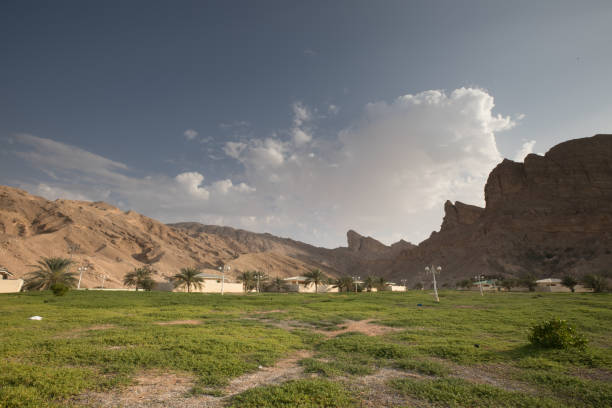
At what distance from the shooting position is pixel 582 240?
9044 cm

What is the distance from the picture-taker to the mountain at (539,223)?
87.4 metres

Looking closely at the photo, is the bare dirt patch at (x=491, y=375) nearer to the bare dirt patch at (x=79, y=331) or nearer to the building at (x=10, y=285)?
the bare dirt patch at (x=79, y=331)

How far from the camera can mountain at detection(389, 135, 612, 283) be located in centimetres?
8744

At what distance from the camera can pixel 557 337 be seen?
936 cm

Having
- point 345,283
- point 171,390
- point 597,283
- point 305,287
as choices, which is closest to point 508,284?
point 597,283

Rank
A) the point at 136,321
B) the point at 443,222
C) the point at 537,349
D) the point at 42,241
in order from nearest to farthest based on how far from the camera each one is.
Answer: the point at 537,349 → the point at 136,321 → the point at 42,241 → the point at 443,222

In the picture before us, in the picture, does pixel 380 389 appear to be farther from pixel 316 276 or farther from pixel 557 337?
pixel 316 276

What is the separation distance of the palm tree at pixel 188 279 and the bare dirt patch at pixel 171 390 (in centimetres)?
4910

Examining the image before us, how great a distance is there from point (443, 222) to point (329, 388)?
14850 cm

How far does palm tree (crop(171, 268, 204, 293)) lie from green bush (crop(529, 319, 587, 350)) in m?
51.3

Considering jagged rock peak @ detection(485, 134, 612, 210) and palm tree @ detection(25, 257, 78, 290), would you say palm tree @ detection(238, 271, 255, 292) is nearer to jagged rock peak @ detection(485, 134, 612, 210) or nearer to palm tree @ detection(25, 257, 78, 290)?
palm tree @ detection(25, 257, 78, 290)

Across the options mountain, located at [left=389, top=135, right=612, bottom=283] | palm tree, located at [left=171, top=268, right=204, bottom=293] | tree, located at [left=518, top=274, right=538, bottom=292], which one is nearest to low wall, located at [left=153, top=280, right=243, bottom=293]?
palm tree, located at [left=171, top=268, right=204, bottom=293]

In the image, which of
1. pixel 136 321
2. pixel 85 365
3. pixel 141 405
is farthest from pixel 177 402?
pixel 136 321

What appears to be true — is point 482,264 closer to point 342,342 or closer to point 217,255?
point 342,342
